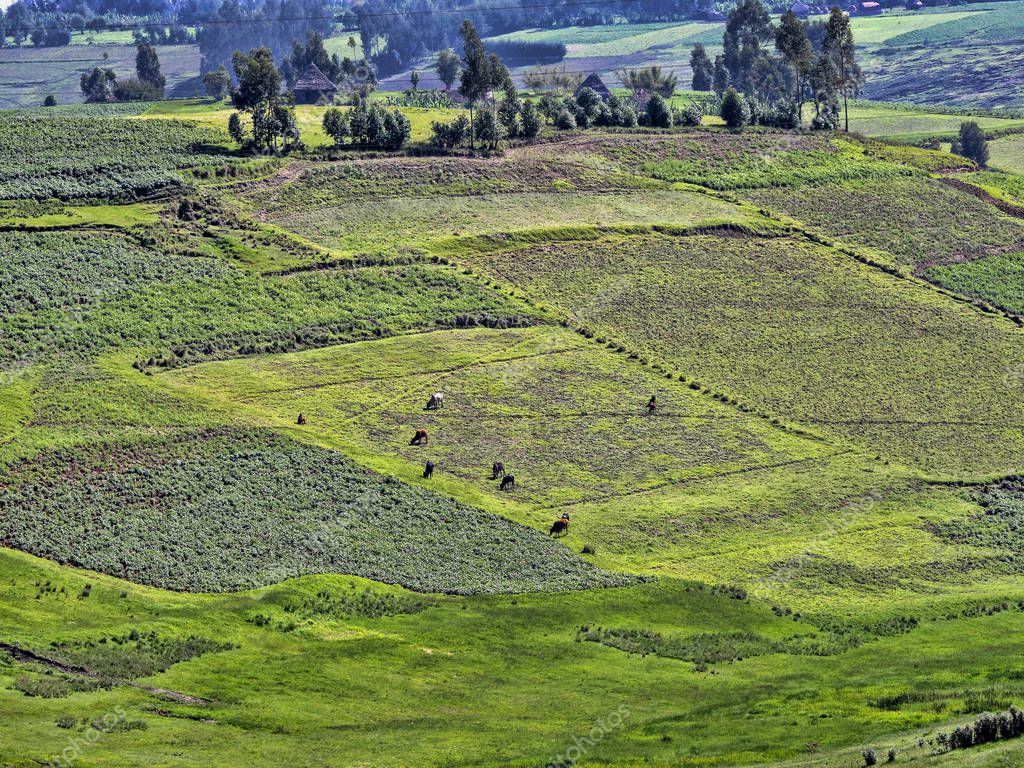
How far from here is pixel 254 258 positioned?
439 feet


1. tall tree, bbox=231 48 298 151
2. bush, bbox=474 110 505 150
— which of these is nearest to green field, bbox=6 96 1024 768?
bush, bbox=474 110 505 150

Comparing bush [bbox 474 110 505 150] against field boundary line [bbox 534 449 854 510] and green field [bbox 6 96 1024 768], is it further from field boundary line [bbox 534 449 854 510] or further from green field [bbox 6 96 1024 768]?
field boundary line [bbox 534 449 854 510]

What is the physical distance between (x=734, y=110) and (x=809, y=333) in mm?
57468

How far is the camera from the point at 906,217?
160 metres

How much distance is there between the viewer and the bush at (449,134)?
545ft

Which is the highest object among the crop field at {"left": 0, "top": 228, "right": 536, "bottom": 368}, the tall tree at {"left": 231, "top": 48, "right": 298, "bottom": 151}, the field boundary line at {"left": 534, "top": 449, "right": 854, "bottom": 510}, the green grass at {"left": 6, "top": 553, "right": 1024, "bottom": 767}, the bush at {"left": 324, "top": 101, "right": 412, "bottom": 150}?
the tall tree at {"left": 231, "top": 48, "right": 298, "bottom": 151}

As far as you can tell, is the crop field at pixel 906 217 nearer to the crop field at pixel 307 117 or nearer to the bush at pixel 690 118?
the bush at pixel 690 118

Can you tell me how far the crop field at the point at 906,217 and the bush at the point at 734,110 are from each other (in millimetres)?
21390

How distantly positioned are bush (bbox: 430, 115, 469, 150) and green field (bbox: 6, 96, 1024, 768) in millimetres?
6354

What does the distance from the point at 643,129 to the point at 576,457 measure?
78708mm

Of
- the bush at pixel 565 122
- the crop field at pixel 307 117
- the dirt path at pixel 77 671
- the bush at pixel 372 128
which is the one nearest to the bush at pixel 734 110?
the bush at pixel 565 122

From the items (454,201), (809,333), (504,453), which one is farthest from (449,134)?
(504,453)

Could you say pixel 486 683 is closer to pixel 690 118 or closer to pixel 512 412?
pixel 512 412

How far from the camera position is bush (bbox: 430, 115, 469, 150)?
166m
